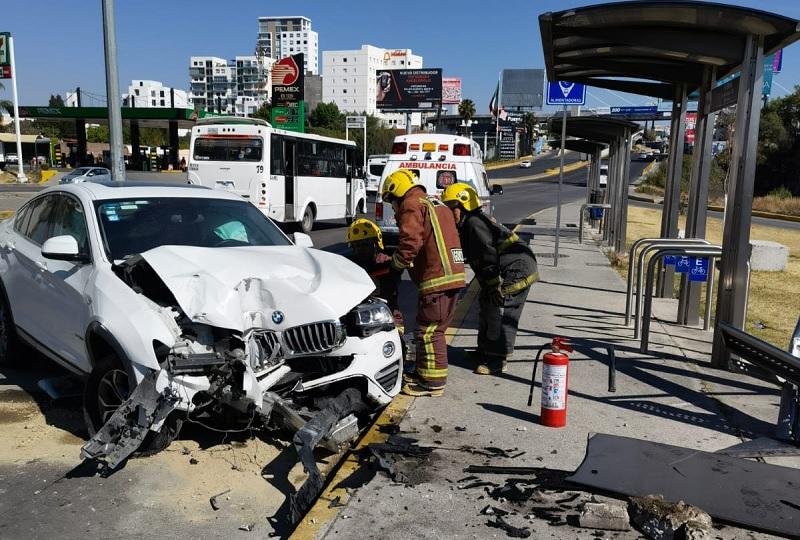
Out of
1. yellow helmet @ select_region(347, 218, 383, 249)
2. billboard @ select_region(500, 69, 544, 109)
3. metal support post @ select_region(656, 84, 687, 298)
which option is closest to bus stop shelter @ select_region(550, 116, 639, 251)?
metal support post @ select_region(656, 84, 687, 298)

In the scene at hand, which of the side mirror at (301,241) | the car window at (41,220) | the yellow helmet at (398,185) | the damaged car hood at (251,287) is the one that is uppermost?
the yellow helmet at (398,185)

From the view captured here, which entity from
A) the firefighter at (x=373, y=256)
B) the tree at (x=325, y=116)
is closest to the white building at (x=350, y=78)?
the tree at (x=325, y=116)

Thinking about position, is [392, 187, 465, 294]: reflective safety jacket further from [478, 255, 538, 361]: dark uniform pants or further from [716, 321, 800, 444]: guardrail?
[716, 321, 800, 444]: guardrail

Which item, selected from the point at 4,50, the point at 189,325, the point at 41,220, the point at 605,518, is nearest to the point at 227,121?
the point at 41,220

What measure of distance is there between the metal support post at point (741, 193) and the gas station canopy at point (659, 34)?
19 cm

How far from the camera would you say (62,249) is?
465 centimetres

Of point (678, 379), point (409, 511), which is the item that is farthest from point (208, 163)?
point (409, 511)

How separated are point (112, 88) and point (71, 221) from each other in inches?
265

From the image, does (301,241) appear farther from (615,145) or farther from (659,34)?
(615,145)

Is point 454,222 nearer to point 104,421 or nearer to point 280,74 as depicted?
point 104,421

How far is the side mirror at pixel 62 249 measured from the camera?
4648 millimetres

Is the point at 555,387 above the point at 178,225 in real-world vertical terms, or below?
below

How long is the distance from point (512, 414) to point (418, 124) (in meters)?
136

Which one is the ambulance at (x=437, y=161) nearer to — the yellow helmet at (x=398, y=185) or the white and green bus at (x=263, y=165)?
the white and green bus at (x=263, y=165)
